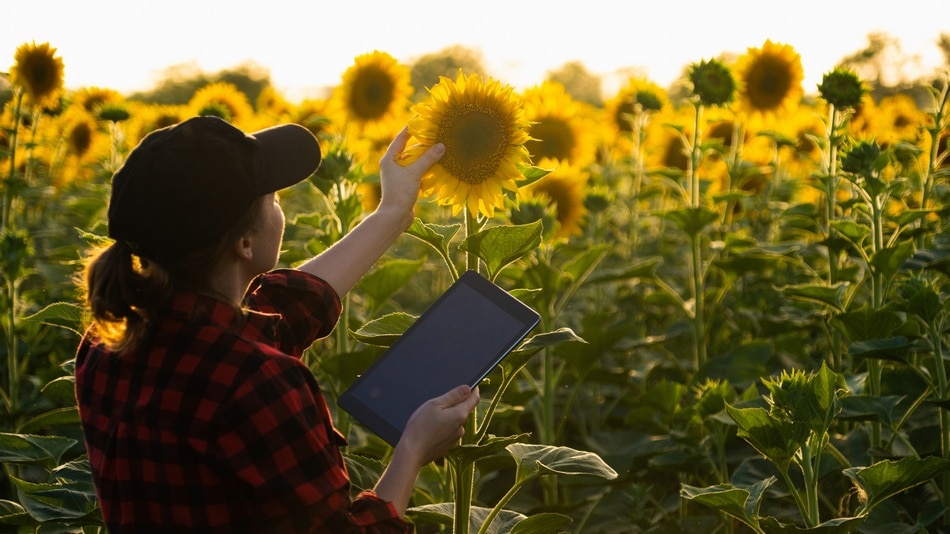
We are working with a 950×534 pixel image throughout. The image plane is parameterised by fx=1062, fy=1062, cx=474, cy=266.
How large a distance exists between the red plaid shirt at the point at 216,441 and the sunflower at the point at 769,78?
10.1ft

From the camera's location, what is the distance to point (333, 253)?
1.83 metres

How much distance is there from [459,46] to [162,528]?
23124mm

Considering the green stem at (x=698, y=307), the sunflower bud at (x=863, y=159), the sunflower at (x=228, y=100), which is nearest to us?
the sunflower bud at (x=863, y=159)

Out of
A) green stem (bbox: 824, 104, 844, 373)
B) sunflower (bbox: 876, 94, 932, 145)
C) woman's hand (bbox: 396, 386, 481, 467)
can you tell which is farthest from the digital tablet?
sunflower (bbox: 876, 94, 932, 145)

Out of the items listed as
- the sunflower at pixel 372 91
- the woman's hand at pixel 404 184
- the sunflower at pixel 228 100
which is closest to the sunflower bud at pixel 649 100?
the sunflower at pixel 372 91

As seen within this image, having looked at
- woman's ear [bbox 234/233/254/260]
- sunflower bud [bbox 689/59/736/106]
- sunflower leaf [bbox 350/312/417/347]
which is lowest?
sunflower leaf [bbox 350/312/417/347]

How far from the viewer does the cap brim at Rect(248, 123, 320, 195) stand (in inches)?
58.5

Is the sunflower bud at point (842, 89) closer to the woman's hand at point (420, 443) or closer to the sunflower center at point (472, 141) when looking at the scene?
the sunflower center at point (472, 141)

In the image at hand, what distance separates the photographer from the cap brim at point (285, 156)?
1486 mm

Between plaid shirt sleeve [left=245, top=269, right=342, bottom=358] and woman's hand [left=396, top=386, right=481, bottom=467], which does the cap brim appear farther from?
woman's hand [left=396, top=386, right=481, bottom=467]

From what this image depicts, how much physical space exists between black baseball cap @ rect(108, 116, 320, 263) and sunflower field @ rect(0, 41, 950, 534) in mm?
408

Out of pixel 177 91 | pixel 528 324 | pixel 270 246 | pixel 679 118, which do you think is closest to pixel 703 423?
pixel 528 324

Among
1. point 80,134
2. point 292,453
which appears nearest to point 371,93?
point 80,134

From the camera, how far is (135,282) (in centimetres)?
138
